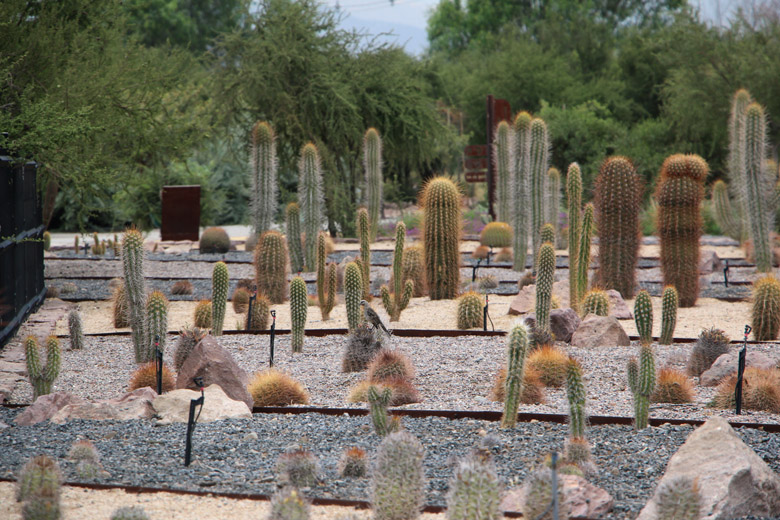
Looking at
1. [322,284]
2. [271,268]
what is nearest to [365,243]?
[322,284]

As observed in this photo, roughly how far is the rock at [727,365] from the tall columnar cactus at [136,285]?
190 inches

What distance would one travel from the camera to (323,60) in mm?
21625

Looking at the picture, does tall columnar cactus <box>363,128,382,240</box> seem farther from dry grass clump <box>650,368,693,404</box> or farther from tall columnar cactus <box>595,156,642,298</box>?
dry grass clump <box>650,368,693,404</box>

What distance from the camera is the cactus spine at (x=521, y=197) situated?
49.1 ft

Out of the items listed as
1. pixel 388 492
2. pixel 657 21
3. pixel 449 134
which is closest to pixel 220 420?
pixel 388 492

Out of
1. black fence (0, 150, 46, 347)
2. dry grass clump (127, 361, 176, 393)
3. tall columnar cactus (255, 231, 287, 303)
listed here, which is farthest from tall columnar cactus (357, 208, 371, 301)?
dry grass clump (127, 361, 176, 393)

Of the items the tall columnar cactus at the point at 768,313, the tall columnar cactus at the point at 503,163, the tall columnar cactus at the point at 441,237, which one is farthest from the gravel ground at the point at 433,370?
the tall columnar cactus at the point at 503,163

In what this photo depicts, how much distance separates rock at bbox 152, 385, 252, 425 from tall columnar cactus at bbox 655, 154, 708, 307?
270 inches

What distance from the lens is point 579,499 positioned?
437 cm

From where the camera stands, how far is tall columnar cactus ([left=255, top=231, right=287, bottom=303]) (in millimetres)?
12195

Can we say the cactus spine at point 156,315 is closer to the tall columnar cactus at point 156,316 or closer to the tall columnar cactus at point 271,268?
the tall columnar cactus at point 156,316

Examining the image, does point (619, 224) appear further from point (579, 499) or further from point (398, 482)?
point (398, 482)

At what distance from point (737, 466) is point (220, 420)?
3238mm

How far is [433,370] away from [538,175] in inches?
296
